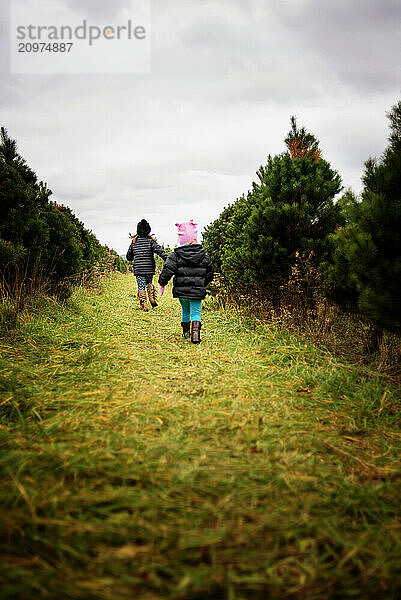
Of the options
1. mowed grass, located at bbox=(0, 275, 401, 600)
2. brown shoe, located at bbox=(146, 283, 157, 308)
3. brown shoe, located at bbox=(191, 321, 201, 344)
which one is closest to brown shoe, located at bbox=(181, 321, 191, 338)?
brown shoe, located at bbox=(191, 321, 201, 344)

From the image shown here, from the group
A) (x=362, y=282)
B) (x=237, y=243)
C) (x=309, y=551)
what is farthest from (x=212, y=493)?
(x=237, y=243)

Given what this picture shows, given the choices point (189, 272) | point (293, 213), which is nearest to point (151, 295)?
point (189, 272)

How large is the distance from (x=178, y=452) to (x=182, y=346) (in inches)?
116

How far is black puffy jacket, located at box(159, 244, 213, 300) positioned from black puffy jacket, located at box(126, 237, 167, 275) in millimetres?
2788

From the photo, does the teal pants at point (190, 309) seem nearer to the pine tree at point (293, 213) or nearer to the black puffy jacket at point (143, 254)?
the pine tree at point (293, 213)

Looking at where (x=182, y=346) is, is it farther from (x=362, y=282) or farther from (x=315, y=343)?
(x=362, y=282)

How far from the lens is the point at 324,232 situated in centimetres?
592

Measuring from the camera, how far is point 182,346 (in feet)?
16.6

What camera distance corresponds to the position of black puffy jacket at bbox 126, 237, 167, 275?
847 centimetres

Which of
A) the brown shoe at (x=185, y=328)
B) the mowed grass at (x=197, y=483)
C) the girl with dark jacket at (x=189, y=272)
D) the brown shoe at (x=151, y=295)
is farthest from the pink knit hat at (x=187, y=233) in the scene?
the brown shoe at (x=151, y=295)

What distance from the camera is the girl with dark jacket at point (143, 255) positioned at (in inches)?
334

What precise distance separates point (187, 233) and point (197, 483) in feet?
14.5

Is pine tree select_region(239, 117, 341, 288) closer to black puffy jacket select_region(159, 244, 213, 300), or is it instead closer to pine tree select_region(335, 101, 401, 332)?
A: black puffy jacket select_region(159, 244, 213, 300)

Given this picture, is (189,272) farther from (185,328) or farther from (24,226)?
(24,226)
